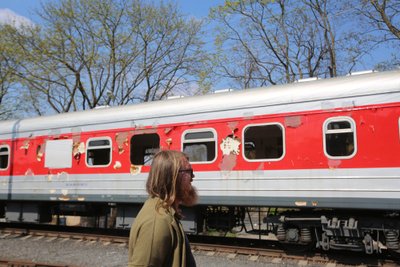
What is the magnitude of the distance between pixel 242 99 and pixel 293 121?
121cm

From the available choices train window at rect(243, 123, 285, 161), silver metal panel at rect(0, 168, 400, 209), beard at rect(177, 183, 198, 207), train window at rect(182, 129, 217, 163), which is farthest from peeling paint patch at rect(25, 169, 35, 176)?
beard at rect(177, 183, 198, 207)

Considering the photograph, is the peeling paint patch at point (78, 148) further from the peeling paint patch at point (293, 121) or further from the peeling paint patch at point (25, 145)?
the peeling paint patch at point (293, 121)

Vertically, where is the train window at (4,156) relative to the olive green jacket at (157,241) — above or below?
above

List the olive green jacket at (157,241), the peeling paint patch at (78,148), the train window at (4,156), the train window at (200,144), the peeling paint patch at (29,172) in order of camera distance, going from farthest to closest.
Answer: the train window at (4,156)
the peeling paint patch at (29,172)
the peeling paint patch at (78,148)
the train window at (200,144)
the olive green jacket at (157,241)

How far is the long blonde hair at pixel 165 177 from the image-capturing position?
230cm

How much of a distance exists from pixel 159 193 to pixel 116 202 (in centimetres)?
831

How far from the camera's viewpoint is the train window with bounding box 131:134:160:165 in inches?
392

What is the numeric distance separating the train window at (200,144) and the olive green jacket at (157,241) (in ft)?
22.6

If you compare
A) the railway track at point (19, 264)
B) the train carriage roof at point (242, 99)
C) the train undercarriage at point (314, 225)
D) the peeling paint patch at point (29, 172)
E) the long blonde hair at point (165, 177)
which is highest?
the train carriage roof at point (242, 99)

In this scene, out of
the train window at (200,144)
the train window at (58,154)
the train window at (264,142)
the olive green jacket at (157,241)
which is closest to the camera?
the olive green jacket at (157,241)

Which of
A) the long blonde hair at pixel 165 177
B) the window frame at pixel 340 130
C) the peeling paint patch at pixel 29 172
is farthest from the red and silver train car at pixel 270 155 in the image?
the long blonde hair at pixel 165 177

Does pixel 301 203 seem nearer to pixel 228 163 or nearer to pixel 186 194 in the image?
pixel 228 163

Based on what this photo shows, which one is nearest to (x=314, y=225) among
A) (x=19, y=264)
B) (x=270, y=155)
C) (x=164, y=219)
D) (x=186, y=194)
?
(x=270, y=155)

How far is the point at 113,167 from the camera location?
10422mm
